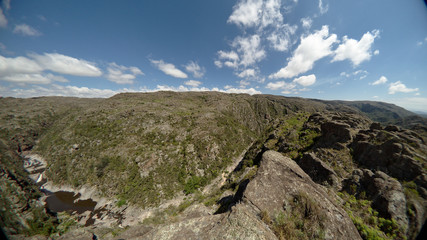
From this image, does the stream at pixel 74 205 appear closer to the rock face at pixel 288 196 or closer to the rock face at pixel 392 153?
the rock face at pixel 288 196

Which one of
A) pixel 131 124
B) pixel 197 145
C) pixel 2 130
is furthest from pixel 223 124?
pixel 2 130

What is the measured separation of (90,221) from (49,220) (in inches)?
183

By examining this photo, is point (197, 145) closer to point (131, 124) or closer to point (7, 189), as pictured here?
point (131, 124)

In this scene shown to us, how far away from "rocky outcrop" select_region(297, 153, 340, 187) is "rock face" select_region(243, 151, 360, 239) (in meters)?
5.55

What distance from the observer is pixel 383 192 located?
7723 mm

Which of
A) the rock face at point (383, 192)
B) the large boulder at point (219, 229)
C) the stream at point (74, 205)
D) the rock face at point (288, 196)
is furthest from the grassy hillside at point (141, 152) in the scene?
the rock face at point (383, 192)

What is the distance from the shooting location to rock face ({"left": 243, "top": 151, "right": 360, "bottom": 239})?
4.86m

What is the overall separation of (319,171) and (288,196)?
27.6 ft

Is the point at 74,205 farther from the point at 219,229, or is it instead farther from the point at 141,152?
the point at 219,229

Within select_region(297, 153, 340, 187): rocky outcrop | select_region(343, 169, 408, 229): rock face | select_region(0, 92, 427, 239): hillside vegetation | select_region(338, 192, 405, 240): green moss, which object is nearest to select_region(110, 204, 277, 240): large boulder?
select_region(0, 92, 427, 239): hillside vegetation

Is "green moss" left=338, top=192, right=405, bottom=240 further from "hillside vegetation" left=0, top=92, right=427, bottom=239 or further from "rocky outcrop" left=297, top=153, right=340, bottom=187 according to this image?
"rocky outcrop" left=297, top=153, right=340, bottom=187

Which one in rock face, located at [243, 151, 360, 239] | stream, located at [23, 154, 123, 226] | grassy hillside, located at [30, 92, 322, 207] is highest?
rock face, located at [243, 151, 360, 239]

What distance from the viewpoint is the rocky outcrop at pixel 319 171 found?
10.2 metres

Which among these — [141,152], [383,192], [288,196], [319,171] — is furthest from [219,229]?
[141,152]
